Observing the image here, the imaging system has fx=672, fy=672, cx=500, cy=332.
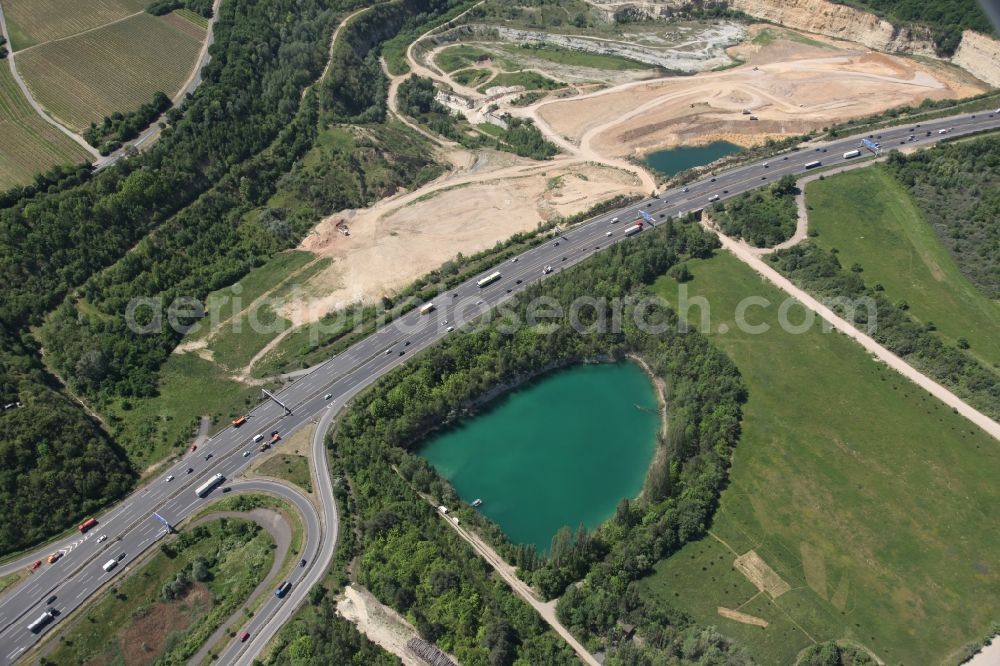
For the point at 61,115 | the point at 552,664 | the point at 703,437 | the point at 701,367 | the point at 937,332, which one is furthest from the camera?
the point at 61,115

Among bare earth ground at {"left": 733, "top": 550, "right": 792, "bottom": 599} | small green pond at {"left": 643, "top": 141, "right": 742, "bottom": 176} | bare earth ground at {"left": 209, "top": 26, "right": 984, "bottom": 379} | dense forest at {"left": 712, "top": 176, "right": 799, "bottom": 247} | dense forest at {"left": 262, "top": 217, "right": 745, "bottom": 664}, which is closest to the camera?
dense forest at {"left": 262, "top": 217, "right": 745, "bottom": 664}

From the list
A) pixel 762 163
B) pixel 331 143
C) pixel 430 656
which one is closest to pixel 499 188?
pixel 331 143

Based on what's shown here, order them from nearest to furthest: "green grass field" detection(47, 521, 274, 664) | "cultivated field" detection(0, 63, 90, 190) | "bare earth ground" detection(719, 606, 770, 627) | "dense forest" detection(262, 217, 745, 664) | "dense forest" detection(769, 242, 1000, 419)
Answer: "dense forest" detection(262, 217, 745, 664)
"green grass field" detection(47, 521, 274, 664)
"bare earth ground" detection(719, 606, 770, 627)
"dense forest" detection(769, 242, 1000, 419)
"cultivated field" detection(0, 63, 90, 190)

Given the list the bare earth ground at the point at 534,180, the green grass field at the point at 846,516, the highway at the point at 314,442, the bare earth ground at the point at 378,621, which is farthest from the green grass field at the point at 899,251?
the bare earth ground at the point at 378,621

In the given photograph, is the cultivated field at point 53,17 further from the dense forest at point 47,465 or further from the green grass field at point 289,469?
the green grass field at point 289,469

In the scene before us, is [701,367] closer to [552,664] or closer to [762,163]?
[552,664]

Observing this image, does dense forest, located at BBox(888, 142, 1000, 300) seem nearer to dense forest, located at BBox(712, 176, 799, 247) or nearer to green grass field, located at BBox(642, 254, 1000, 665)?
dense forest, located at BBox(712, 176, 799, 247)

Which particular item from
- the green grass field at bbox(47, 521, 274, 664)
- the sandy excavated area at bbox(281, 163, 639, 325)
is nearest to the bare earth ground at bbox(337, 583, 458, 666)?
the green grass field at bbox(47, 521, 274, 664)
